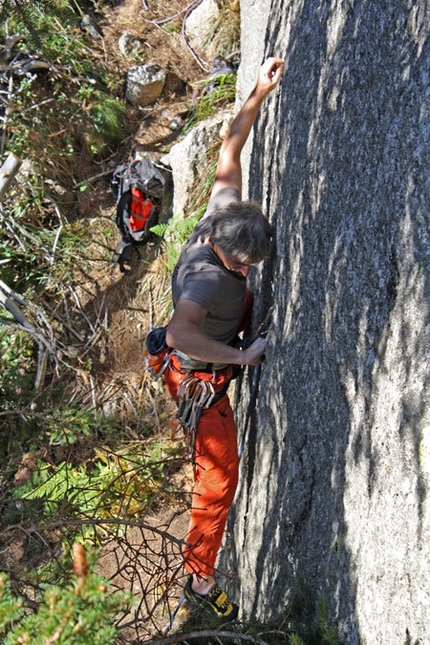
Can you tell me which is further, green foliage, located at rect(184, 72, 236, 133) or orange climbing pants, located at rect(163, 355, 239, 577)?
green foliage, located at rect(184, 72, 236, 133)

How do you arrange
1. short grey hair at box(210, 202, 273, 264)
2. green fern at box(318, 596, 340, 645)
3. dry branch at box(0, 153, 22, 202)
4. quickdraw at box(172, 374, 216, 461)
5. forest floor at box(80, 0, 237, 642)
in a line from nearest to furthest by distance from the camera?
green fern at box(318, 596, 340, 645)
short grey hair at box(210, 202, 273, 264)
quickdraw at box(172, 374, 216, 461)
dry branch at box(0, 153, 22, 202)
forest floor at box(80, 0, 237, 642)

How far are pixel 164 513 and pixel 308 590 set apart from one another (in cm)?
299

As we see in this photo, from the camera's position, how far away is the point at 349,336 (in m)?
2.17

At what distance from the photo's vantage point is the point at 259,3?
16.3ft

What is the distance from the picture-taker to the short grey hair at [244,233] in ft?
9.93

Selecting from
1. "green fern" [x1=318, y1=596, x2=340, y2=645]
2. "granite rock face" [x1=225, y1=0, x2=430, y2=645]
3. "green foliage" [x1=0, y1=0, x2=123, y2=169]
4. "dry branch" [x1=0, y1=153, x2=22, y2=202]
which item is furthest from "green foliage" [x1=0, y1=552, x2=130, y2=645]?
"green foliage" [x1=0, y1=0, x2=123, y2=169]

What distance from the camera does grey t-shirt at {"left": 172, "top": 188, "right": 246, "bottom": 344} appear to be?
10.5 ft

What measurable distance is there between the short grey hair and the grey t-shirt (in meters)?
0.19

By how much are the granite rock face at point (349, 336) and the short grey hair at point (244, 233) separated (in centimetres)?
11

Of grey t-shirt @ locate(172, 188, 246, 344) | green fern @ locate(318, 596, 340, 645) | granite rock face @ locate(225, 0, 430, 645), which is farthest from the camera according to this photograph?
grey t-shirt @ locate(172, 188, 246, 344)

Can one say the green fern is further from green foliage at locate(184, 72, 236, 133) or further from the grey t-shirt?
green foliage at locate(184, 72, 236, 133)

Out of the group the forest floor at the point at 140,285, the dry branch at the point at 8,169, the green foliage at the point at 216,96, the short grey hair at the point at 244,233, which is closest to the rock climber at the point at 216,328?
the short grey hair at the point at 244,233

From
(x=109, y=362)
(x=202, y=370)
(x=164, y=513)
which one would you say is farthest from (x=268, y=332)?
(x=109, y=362)

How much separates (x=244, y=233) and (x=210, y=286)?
0.35 metres
